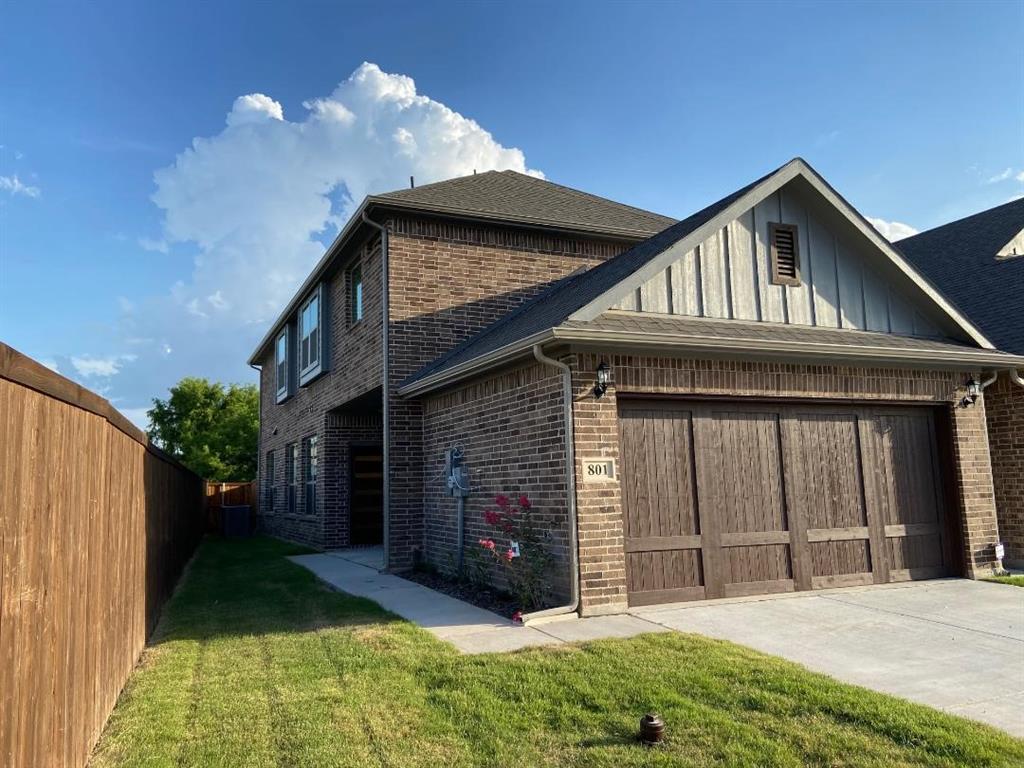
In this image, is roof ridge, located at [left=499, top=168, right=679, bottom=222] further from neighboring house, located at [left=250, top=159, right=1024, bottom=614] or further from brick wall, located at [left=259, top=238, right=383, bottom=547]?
brick wall, located at [left=259, top=238, right=383, bottom=547]

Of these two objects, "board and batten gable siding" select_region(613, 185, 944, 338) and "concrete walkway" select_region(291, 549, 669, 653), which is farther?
"board and batten gable siding" select_region(613, 185, 944, 338)

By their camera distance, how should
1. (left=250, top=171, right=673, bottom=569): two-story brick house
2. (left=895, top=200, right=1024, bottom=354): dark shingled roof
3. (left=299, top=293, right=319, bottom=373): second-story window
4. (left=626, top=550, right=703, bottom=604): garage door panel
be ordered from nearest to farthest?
(left=626, top=550, right=703, bottom=604): garage door panel < (left=250, top=171, right=673, bottom=569): two-story brick house < (left=895, top=200, right=1024, bottom=354): dark shingled roof < (left=299, top=293, right=319, bottom=373): second-story window

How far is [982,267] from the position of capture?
45.6ft

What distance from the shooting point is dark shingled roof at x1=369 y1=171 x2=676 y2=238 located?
11.8m

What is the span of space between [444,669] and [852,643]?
346 centimetres

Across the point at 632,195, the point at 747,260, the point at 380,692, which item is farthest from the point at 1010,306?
the point at 380,692

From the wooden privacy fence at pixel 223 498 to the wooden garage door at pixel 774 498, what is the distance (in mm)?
18520

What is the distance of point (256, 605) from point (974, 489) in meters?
9.27

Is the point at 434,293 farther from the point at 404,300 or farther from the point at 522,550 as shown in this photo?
the point at 522,550

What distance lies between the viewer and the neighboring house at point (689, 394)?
759 centimetres

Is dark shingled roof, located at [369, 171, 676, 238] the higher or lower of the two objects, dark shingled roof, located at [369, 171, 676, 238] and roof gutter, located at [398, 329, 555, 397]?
the higher

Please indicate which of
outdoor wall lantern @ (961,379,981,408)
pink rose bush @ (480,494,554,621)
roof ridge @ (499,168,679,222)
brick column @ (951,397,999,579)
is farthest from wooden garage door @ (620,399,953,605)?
roof ridge @ (499,168,679,222)

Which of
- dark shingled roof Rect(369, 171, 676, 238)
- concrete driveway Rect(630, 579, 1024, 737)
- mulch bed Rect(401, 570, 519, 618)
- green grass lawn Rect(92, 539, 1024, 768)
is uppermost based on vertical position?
dark shingled roof Rect(369, 171, 676, 238)

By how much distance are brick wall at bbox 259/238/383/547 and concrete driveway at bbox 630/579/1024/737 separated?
6.98 metres
